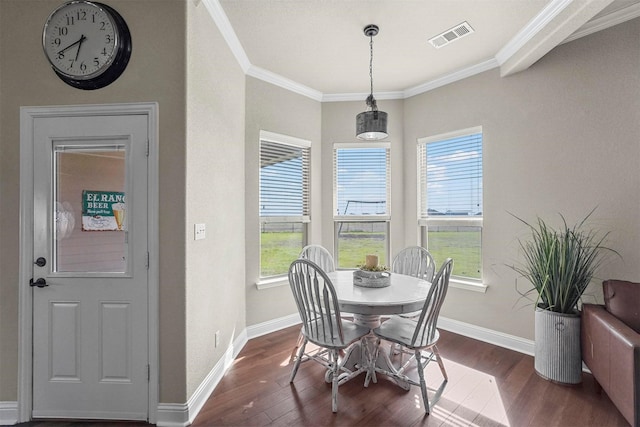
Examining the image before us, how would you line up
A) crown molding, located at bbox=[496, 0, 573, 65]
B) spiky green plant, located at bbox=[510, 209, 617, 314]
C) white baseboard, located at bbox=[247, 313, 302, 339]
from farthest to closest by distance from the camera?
1. white baseboard, located at bbox=[247, 313, 302, 339]
2. spiky green plant, located at bbox=[510, 209, 617, 314]
3. crown molding, located at bbox=[496, 0, 573, 65]

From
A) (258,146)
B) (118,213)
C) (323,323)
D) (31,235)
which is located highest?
(258,146)

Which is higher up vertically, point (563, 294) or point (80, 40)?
point (80, 40)

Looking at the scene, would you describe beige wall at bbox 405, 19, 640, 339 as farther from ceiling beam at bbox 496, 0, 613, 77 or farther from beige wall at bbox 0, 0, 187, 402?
beige wall at bbox 0, 0, 187, 402

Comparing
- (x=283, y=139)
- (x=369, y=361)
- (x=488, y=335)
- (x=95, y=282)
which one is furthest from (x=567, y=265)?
(x=95, y=282)

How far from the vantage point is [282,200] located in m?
3.44

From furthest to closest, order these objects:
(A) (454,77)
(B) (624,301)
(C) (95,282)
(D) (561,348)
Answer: (A) (454,77) → (D) (561,348) → (B) (624,301) → (C) (95,282)

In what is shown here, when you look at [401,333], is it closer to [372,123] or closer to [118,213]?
[372,123]

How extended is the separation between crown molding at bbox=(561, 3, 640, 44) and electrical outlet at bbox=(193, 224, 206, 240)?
3.50m

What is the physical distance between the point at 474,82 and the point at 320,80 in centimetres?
172

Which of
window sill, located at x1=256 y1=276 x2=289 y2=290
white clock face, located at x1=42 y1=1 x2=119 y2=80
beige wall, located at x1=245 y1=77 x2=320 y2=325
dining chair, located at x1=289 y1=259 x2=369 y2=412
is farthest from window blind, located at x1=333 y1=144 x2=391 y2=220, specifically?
white clock face, located at x1=42 y1=1 x2=119 y2=80

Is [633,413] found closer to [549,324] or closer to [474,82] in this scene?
[549,324]

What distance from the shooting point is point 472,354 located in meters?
2.73

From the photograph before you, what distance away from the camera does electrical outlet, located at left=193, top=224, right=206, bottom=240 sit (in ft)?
6.49

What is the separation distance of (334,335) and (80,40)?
257cm
